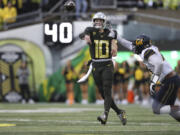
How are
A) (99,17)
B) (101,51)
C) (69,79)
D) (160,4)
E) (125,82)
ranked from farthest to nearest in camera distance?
1. (160,4)
2. (125,82)
3. (69,79)
4. (101,51)
5. (99,17)

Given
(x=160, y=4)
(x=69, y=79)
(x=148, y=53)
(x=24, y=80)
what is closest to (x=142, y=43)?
(x=148, y=53)

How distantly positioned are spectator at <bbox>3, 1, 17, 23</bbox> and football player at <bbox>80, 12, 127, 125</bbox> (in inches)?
421

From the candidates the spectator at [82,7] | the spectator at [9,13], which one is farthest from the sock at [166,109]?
the spectator at [9,13]

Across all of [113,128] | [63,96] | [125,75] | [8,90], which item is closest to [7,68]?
[8,90]

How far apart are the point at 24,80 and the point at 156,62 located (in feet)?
36.6

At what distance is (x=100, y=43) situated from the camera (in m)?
8.51

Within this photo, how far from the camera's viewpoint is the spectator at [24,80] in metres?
17.9

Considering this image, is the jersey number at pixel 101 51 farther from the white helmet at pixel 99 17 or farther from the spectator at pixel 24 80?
the spectator at pixel 24 80

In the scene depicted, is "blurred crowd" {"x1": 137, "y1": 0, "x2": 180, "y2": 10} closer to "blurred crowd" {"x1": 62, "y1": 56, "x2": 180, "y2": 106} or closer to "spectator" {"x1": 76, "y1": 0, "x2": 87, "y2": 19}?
"spectator" {"x1": 76, "y1": 0, "x2": 87, "y2": 19}

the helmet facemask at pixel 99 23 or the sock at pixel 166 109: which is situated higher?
the helmet facemask at pixel 99 23

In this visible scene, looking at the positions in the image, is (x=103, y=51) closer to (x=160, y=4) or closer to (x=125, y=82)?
(x=125, y=82)

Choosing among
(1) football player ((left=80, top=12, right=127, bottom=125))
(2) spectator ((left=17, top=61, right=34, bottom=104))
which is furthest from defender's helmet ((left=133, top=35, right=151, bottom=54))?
(2) spectator ((left=17, top=61, right=34, bottom=104))

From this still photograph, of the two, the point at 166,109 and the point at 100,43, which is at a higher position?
the point at 100,43

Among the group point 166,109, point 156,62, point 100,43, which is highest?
point 156,62
